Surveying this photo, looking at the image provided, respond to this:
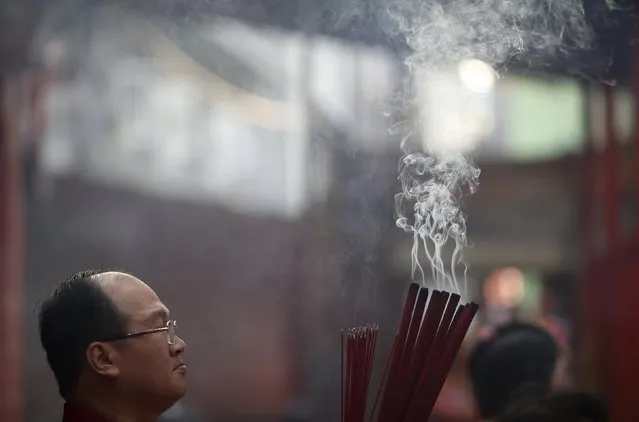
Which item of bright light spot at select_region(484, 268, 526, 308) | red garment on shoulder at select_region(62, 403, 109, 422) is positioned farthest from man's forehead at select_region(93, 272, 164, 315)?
bright light spot at select_region(484, 268, 526, 308)

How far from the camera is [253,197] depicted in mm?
4441

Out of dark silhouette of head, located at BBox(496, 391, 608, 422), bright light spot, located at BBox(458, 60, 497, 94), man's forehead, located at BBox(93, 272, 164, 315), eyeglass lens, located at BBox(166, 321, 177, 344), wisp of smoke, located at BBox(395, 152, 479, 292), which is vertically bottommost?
dark silhouette of head, located at BBox(496, 391, 608, 422)

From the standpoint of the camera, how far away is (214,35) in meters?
4.00

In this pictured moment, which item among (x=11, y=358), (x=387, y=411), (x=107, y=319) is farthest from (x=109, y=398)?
(x=11, y=358)

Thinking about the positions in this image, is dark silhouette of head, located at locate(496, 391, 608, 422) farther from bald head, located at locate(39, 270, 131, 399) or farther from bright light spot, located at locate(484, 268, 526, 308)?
bright light spot, located at locate(484, 268, 526, 308)

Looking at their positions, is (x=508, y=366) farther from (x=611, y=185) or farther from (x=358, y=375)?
(x=611, y=185)

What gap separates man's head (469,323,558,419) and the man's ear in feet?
3.80

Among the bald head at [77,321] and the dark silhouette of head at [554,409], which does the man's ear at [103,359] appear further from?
the dark silhouette of head at [554,409]

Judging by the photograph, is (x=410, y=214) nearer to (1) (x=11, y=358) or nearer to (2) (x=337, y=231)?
(2) (x=337, y=231)

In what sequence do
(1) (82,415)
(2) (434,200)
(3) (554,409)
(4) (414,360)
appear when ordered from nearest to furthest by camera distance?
(1) (82,415), (4) (414,360), (2) (434,200), (3) (554,409)

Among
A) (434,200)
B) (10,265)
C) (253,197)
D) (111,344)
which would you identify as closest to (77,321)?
(111,344)

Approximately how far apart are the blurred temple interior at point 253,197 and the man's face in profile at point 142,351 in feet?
6.47

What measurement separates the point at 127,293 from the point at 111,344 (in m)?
0.10

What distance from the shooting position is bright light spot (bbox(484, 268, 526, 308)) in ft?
14.9
